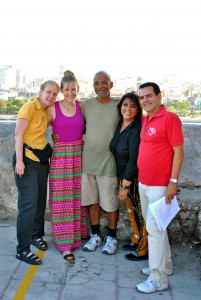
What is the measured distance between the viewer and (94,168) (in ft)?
12.8

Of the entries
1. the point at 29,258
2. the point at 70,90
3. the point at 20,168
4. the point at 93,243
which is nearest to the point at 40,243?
the point at 29,258

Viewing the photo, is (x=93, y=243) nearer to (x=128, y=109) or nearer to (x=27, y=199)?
(x=27, y=199)

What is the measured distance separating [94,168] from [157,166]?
90 cm

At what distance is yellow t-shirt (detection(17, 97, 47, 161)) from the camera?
3.55 meters

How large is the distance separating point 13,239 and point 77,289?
1.37 meters

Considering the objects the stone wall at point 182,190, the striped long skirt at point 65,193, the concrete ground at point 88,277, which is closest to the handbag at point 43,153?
the striped long skirt at point 65,193

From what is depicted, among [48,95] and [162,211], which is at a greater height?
[48,95]

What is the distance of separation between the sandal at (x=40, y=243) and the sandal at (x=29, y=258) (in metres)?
0.31

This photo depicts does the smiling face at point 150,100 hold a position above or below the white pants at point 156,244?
above

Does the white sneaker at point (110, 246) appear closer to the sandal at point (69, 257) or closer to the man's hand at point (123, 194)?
the sandal at point (69, 257)

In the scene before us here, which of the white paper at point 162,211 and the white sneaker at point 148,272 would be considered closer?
the white paper at point 162,211

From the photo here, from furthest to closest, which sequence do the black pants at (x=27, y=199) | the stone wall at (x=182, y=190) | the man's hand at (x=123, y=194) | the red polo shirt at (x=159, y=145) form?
the stone wall at (x=182, y=190), the man's hand at (x=123, y=194), the black pants at (x=27, y=199), the red polo shirt at (x=159, y=145)

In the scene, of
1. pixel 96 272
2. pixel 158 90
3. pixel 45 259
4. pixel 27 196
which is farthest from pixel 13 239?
pixel 158 90

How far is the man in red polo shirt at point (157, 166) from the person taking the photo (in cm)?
311
